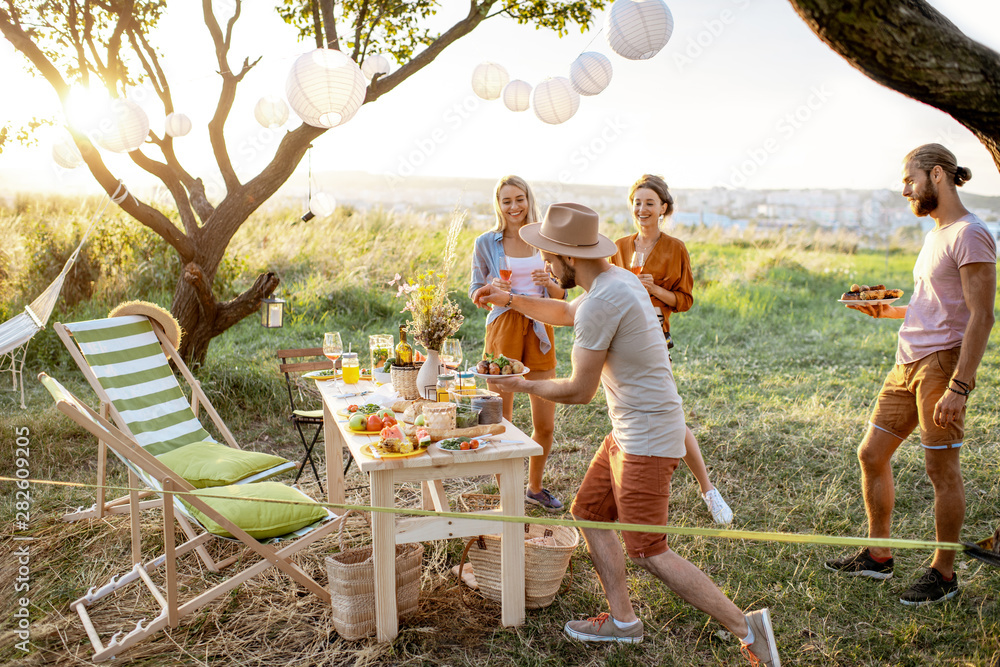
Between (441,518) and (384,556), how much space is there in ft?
0.78

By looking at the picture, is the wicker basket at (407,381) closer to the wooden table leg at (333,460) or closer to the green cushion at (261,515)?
the wooden table leg at (333,460)

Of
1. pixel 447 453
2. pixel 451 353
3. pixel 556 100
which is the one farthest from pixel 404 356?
pixel 556 100

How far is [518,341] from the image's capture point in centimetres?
356

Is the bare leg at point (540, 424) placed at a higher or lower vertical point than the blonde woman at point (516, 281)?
lower

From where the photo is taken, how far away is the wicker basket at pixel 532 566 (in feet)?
9.04

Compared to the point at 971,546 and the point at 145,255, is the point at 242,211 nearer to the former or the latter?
the point at 145,255

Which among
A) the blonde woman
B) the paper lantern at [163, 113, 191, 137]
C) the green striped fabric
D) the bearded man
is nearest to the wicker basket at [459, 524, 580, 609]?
the blonde woman

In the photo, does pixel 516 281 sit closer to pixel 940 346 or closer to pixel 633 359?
pixel 633 359

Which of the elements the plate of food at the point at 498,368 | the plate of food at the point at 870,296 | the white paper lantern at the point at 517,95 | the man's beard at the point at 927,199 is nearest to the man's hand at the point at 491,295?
the plate of food at the point at 498,368

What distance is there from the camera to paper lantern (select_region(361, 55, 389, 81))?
19.3ft

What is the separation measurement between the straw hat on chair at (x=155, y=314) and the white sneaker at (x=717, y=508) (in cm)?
289

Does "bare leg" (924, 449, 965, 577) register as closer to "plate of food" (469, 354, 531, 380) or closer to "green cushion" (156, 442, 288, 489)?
"plate of food" (469, 354, 531, 380)

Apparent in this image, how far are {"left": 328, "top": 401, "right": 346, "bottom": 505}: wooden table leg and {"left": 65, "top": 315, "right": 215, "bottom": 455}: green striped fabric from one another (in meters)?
0.71

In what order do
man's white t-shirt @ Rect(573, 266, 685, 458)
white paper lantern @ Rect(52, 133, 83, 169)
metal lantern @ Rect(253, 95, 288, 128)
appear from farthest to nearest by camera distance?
metal lantern @ Rect(253, 95, 288, 128)
white paper lantern @ Rect(52, 133, 83, 169)
man's white t-shirt @ Rect(573, 266, 685, 458)
